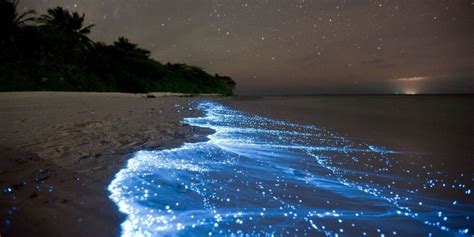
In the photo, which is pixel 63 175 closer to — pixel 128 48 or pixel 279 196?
pixel 279 196

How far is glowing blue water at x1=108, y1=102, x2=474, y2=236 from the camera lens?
5.98 ft

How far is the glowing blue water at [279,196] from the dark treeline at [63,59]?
57.4 ft

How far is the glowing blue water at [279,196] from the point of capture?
1.82m

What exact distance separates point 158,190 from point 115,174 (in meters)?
0.61

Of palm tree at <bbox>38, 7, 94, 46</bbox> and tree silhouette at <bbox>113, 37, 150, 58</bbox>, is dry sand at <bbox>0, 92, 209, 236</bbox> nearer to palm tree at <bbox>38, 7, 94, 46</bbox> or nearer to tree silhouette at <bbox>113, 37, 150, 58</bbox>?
palm tree at <bbox>38, 7, 94, 46</bbox>

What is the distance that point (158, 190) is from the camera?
7.75ft

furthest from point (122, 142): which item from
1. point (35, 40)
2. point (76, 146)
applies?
point (35, 40)

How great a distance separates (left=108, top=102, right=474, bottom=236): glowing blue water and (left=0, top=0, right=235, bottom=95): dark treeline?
57.4 feet

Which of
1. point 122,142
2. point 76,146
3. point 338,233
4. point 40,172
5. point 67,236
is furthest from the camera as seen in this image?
point 122,142

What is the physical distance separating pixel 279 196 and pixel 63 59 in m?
24.4

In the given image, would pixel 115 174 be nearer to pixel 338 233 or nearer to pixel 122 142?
pixel 122 142

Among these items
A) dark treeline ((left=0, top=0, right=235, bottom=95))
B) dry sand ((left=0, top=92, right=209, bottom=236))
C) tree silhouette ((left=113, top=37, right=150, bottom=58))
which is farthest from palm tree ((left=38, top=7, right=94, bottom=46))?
dry sand ((left=0, top=92, right=209, bottom=236))

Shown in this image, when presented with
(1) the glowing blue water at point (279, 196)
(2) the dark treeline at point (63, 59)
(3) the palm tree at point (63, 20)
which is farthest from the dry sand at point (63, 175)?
(3) the palm tree at point (63, 20)

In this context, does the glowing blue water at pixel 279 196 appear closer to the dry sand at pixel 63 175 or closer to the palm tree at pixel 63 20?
the dry sand at pixel 63 175
